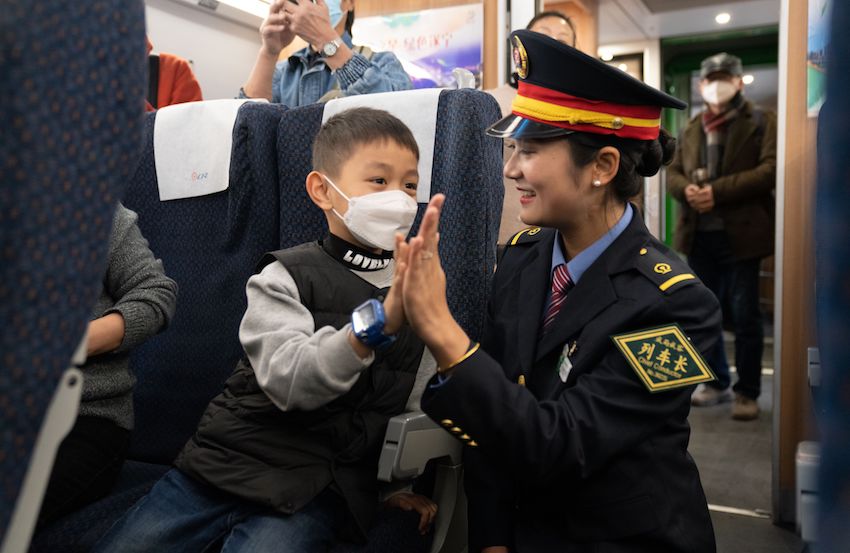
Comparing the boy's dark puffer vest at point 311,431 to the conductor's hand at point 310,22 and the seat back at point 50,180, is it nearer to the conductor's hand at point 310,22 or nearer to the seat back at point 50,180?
the seat back at point 50,180

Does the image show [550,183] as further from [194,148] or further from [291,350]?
[194,148]

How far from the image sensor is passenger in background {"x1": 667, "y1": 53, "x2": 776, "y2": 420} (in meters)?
4.19

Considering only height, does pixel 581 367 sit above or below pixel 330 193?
below

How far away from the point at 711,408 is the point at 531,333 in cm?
367

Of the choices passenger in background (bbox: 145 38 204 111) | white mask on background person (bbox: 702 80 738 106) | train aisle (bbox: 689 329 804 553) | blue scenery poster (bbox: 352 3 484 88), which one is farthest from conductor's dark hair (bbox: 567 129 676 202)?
white mask on background person (bbox: 702 80 738 106)

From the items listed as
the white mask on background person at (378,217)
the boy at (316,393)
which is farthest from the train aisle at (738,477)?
the white mask on background person at (378,217)

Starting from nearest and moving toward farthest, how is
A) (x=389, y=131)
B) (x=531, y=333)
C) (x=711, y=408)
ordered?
1. (x=531, y=333)
2. (x=389, y=131)
3. (x=711, y=408)

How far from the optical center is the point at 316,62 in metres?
2.80

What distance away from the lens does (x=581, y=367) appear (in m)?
1.32

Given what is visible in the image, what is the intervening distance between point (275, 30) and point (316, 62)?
0.60 ft

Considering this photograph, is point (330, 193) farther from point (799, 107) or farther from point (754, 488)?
point (754, 488)

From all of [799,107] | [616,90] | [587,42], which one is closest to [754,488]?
[799,107]

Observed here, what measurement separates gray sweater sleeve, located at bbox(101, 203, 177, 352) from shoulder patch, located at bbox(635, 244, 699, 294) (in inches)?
41.0

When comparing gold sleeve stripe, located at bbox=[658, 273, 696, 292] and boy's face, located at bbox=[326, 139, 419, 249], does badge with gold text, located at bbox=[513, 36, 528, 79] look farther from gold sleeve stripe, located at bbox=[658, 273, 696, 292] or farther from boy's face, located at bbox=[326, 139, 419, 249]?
gold sleeve stripe, located at bbox=[658, 273, 696, 292]
